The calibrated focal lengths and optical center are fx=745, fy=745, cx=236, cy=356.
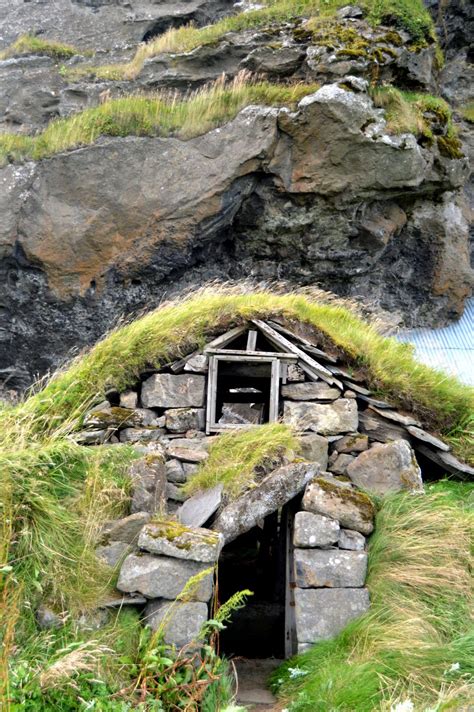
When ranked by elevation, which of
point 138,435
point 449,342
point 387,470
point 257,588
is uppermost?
point 138,435

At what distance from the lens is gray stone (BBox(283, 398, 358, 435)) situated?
8539 millimetres

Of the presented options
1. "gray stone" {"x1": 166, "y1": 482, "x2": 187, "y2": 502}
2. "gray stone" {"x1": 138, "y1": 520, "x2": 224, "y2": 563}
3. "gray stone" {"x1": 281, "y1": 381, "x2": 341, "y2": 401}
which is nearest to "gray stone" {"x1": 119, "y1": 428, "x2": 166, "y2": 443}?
"gray stone" {"x1": 166, "y1": 482, "x2": 187, "y2": 502}

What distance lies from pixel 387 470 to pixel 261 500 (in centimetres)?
170

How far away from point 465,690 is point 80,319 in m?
10.9

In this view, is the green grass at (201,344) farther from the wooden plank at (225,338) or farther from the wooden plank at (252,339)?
the wooden plank at (252,339)

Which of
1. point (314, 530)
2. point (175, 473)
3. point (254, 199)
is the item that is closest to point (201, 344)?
point (175, 473)

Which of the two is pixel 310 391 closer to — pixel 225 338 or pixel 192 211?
pixel 225 338

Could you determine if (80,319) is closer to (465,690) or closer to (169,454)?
(169,454)

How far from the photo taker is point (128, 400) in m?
8.64

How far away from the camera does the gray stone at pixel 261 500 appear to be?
6863 millimetres

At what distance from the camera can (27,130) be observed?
18359mm

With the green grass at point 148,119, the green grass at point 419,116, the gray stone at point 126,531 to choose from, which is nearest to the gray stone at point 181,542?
the gray stone at point 126,531

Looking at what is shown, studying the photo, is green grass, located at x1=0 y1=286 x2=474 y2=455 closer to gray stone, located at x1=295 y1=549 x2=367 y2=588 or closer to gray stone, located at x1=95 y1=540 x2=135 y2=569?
gray stone, located at x1=95 y1=540 x2=135 y2=569

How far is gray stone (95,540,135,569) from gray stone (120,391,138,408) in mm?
2263
